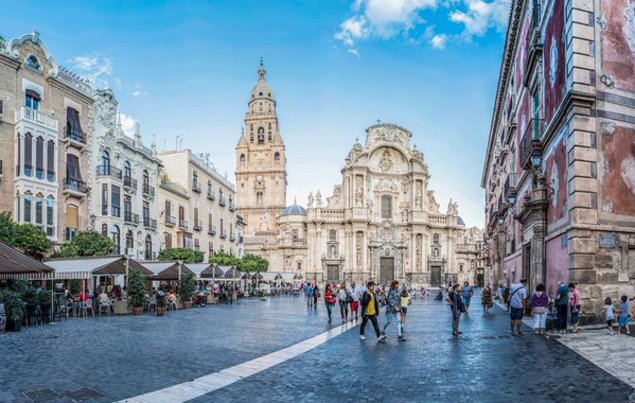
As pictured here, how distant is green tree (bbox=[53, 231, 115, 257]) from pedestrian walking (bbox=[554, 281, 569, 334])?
22410 millimetres

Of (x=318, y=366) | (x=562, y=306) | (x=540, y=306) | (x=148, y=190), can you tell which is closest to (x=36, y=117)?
(x=148, y=190)

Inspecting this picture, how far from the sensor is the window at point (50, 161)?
1153 inches

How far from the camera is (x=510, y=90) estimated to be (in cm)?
3216

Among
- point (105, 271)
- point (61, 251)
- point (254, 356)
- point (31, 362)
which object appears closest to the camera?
point (31, 362)

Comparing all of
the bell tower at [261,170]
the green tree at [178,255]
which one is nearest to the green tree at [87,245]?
the green tree at [178,255]

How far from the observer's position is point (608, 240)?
1542 centimetres

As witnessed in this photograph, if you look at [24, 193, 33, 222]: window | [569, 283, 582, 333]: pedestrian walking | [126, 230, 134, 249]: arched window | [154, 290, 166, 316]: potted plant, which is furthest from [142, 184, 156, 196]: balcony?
[569, 283, 582, 333]: pedestrian walking

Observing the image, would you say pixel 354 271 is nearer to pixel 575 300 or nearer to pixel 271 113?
pixel 271 113

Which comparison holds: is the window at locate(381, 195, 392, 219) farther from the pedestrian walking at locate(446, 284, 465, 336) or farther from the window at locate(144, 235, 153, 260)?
the pedestrian walking at locate(446, 284, 465, 336)

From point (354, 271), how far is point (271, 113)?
4748 centimetres

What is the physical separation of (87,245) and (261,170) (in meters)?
75.1

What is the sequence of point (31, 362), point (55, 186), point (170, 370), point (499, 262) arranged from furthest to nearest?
point (499, 262), point (55, 186), point (31, 362), point (170, 370)

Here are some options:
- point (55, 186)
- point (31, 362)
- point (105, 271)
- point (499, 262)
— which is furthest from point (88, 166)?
point (499, 262)

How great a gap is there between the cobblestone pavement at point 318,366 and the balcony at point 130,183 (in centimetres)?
2125
